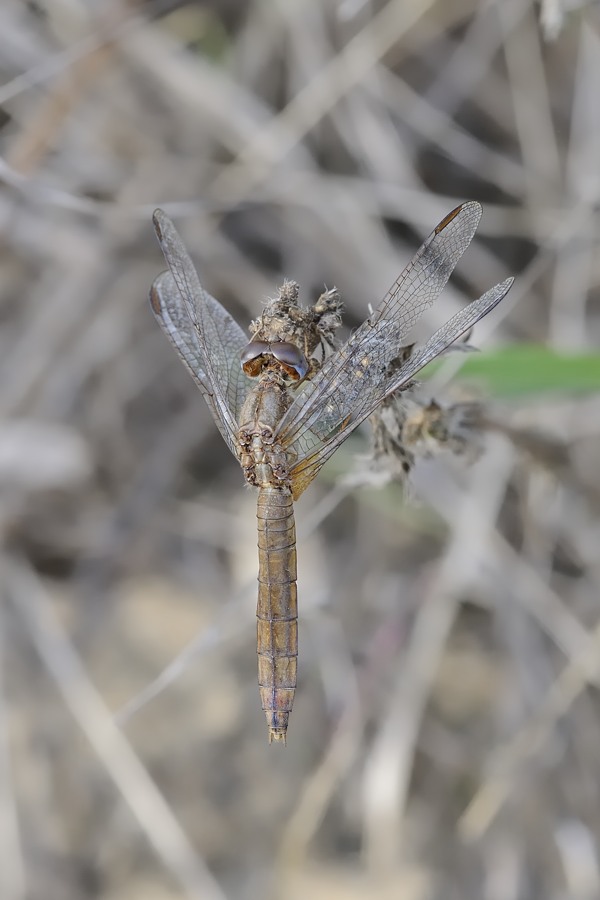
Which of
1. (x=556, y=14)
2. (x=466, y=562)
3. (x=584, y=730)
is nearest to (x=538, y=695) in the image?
(x=584, y=730)

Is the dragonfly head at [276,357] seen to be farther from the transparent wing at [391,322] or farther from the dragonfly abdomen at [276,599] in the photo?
the dragonfly abdomen at [276,599]

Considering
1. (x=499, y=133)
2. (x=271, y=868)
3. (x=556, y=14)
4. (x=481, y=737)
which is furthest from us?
(x=499, y=133)

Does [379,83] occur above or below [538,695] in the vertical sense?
above

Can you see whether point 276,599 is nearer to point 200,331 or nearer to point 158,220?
point 200,331

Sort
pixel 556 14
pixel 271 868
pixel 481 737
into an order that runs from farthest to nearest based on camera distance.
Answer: pixel 481 737 < pixel 271 868 < pixel 556 14

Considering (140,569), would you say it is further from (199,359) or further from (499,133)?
(499,133)

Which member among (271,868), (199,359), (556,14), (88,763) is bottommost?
(271,868)

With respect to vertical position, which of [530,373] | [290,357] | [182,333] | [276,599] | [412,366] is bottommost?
[276,599]

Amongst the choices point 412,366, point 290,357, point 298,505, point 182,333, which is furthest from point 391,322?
point 298,505
